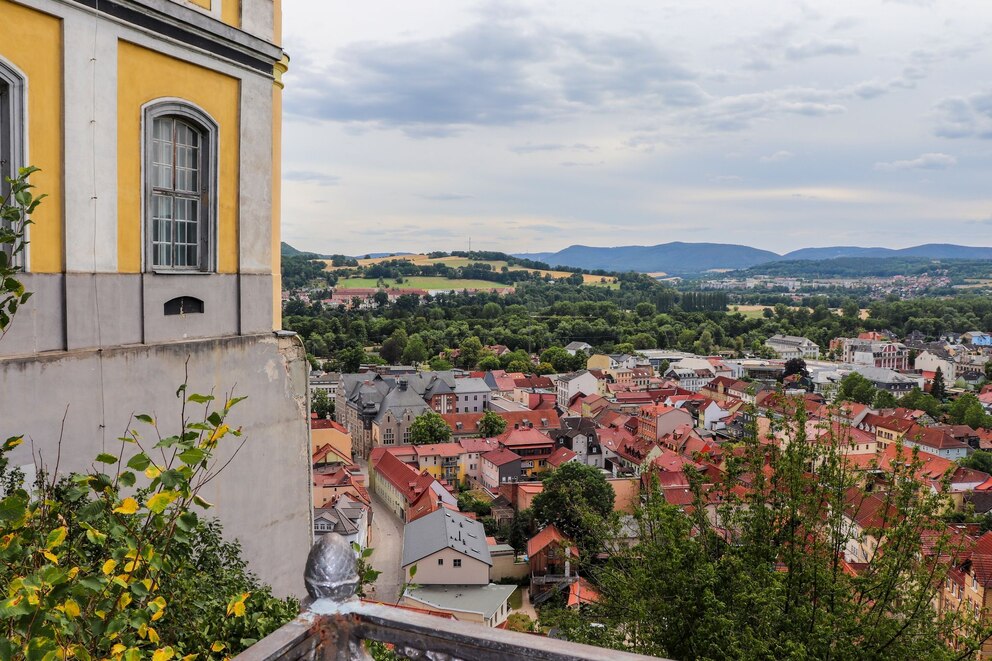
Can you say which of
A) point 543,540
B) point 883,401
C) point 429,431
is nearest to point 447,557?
point 543,540

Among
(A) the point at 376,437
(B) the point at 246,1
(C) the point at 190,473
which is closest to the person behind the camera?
(C) the point at 190,473

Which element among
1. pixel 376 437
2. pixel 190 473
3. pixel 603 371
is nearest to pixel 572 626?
pixel 190 473

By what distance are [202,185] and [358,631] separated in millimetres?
4177

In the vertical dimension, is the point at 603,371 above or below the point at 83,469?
below

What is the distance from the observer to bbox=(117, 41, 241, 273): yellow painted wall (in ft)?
15.6

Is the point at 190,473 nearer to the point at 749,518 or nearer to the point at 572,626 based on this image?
the point at 749,518

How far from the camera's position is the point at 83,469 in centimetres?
442

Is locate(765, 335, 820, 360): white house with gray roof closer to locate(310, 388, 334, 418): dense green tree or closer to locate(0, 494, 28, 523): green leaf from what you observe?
locate(310, 388, 334, 418): dense green tree

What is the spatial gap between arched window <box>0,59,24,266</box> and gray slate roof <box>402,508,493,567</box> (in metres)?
21.3

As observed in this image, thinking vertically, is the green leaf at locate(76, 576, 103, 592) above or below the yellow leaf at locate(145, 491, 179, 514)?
below

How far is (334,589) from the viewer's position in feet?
7.05

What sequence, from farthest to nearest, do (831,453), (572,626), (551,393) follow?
(551,393) < (572,626) < (831,453)

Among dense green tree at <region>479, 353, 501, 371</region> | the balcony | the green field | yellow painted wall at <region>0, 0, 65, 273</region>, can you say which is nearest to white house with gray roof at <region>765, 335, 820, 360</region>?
dense green tree at <region>479, 353, 501, 371</region>

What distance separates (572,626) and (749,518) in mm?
3453
